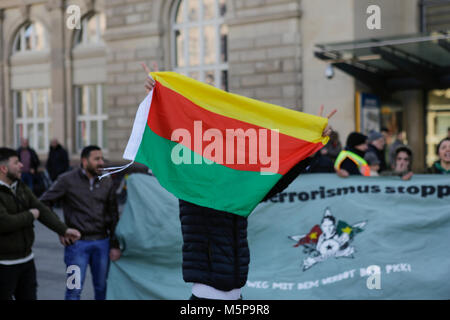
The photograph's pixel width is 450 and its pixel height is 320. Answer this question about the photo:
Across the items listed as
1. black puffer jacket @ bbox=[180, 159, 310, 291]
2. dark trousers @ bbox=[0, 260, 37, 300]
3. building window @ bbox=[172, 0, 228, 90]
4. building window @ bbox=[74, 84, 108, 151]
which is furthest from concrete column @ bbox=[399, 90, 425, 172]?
black puffer jacket @ bbox=[180, 159, 310, 291]

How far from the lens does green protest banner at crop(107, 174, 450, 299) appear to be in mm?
4977

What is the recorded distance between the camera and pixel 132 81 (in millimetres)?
16141

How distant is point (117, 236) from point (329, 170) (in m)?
Result: 3.19

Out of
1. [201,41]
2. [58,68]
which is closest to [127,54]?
[201,41]

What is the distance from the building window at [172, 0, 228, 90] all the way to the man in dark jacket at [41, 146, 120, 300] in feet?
34.1

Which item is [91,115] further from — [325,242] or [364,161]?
[325,242]

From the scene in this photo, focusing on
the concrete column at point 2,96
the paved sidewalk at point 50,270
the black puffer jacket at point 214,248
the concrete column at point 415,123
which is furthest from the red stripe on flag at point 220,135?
the concrete column at point 2,96

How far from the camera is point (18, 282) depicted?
4816 mm

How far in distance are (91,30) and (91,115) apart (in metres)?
2.93

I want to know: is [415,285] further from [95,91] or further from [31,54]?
[31,54]

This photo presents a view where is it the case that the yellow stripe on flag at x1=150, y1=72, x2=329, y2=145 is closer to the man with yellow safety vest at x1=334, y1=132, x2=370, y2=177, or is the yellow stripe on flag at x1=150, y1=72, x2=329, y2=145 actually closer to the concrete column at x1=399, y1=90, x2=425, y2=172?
the man with yellow safety vest at x1=334, y1=132, x2=370, y2=177

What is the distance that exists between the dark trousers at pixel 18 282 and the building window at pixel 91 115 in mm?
14576

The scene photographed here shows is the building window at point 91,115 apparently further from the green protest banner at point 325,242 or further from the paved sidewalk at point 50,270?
the green protest banner at point 325,242

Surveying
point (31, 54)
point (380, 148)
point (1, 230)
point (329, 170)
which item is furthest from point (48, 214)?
point (31, 54)
